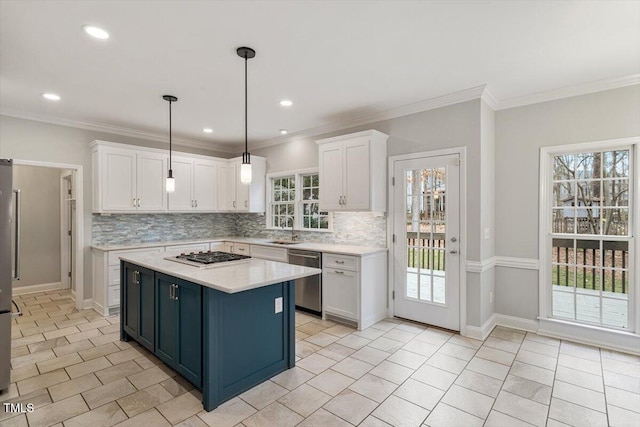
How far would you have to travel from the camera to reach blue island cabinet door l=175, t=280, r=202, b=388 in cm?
241

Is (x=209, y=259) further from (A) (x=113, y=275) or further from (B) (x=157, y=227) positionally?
(B) (x=157, y=227)

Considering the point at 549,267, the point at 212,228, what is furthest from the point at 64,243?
the point at 549,267

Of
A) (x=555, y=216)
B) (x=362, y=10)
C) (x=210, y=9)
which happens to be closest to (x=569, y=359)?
(x=555, y=216)

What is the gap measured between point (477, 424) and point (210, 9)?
3148 mm

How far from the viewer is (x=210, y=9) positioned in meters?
2.11

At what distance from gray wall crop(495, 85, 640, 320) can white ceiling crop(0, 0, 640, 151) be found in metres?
0.27

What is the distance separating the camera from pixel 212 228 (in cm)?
629

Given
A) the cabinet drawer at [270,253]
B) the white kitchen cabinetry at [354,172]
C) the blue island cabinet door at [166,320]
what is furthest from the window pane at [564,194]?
the blue island cabinet door at [166,320]

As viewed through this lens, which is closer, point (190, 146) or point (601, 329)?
point (601, 329)

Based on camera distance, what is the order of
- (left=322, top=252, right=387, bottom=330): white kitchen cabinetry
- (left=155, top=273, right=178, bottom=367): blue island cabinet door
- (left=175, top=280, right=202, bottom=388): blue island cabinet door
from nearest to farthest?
1. (left=175, top=280, right=202, bottom=388): blue island cabinet door
2. (left=155, top=273, right=178, bottom=367): blue island cabinet door
3. (left=322, top=252, right=387, bottom=330): white kitchen cabinetry

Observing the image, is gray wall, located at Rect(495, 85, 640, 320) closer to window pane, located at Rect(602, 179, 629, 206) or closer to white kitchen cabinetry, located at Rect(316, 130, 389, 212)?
window pane, located at Rect(602, 179, 629, 206)

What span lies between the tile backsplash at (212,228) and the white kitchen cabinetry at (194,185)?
40cm

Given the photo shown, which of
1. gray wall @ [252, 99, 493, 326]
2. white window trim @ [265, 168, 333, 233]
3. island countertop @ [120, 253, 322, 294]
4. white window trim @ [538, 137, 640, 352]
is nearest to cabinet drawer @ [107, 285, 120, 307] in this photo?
island countertop @ [120, 253, 322, 294]

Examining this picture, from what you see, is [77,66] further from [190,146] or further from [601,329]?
[601,329]
